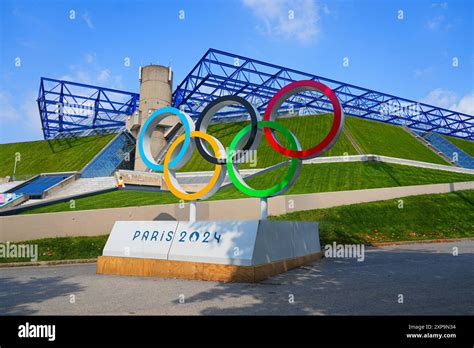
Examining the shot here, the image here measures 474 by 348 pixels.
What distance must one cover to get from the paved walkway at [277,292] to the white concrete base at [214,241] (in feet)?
3.04

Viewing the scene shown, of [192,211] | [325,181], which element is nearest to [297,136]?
[325,181]

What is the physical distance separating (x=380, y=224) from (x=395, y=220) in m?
1.52

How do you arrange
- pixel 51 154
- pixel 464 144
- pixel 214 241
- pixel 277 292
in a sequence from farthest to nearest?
pixel 464 144 < pixel 51 154 < pixel 214 241 < pixel 277 292

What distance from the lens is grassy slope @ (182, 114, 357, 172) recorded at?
160 ft

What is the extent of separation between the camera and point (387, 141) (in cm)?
5666

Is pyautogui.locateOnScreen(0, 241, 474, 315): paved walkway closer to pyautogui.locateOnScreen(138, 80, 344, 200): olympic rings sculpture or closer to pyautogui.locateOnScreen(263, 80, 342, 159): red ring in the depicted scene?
pyautogui.locateOnScreen(138, 80, 344, 200): olympic rings sculpture

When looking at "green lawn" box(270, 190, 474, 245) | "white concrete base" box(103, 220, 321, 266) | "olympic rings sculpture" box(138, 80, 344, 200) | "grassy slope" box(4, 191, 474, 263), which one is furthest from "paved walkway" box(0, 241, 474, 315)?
"green lawn" box(270, 190, 474, 245)

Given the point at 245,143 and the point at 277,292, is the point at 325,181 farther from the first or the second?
the point at 277,292

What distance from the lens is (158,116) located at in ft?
56.4

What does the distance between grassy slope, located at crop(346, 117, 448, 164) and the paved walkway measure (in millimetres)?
37529

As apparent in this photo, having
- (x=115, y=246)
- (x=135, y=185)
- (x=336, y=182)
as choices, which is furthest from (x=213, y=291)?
(x=135, y=185)

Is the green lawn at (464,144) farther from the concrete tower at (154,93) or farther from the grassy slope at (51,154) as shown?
the grassy slope at (51,154)

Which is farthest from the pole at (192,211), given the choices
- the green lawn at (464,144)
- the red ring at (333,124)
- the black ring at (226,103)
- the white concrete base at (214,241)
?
the green lawn at (464,144)

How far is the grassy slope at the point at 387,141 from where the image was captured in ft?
167
